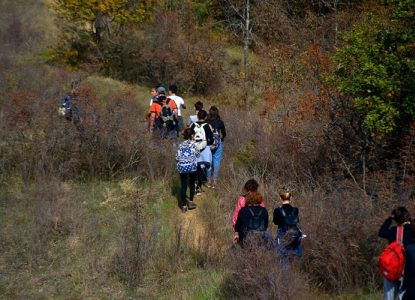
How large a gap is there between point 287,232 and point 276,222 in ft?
0.82

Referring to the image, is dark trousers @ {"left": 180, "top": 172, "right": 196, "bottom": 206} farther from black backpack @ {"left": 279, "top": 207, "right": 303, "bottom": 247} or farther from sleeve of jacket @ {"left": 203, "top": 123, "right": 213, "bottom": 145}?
black backpack @ {"left": 279, "top": 207, "right": 303, "bottom": 247}

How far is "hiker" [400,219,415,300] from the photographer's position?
5.32m

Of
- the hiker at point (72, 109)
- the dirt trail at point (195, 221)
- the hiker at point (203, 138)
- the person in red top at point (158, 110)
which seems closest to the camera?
the dirt trail at point (195, 221)

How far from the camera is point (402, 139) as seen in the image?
8.31m

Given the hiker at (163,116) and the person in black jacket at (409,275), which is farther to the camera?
the hiker at (163,116)

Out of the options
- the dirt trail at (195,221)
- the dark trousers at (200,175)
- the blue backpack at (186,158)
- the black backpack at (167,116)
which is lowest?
the dirt trail at (195,221)

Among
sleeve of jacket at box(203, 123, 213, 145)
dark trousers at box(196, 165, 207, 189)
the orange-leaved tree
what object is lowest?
dark trousers at box(196, 165, 207, 189)

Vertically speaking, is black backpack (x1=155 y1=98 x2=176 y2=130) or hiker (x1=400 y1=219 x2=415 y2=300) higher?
black backpack (x1=155 y1=98 x2=176 y2=130)

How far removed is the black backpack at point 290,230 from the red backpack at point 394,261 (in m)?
1.42

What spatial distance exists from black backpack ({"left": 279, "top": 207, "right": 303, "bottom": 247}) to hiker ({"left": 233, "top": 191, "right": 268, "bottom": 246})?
28cm

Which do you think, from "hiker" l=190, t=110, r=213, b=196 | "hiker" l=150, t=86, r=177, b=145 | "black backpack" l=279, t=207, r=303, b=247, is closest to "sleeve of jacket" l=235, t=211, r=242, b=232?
"black backpack" l=279, t=207, r=303, b=247

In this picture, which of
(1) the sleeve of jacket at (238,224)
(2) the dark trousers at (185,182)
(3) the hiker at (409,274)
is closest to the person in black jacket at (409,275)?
(3) the hiker at (409,274)

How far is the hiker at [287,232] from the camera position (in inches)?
260

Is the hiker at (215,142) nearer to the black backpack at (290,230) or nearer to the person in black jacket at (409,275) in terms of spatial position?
the black backpack at (290,230)
